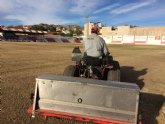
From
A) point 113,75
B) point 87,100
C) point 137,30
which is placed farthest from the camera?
point 137,30

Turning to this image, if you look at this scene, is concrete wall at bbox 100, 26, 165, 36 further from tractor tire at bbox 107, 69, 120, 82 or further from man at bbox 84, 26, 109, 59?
tractor tire at bbox 107, 69, 120, 82

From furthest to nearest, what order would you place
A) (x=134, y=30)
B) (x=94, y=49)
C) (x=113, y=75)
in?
(x=134, y=30), (x=94, y=49), (x=113, y=75)

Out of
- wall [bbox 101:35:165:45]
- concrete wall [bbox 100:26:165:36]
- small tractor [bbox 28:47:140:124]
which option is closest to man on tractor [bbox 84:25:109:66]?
small tractor [bbox 28:47:140:124]

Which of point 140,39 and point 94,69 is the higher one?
point 140,39

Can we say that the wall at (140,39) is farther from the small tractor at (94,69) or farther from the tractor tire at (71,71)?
the tractor tire at (71,71)

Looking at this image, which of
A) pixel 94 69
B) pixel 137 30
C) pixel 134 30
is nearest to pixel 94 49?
pixel 94 69

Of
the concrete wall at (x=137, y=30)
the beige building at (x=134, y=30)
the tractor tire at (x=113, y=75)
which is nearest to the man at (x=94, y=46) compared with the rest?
the tractor tire at (x=113, y=75)

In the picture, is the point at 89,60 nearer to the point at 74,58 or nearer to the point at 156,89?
the point at 74,58

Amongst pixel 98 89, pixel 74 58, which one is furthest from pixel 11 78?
pixel 98 89

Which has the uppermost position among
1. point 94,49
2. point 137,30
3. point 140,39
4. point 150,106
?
point 137,30

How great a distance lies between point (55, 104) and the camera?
15.7ft

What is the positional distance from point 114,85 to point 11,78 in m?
5.09

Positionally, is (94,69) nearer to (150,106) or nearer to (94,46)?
(94,46)

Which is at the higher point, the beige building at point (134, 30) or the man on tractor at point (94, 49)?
the beige building at point (134, 30)
